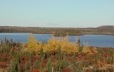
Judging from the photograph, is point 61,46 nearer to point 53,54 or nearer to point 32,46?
point 53,54

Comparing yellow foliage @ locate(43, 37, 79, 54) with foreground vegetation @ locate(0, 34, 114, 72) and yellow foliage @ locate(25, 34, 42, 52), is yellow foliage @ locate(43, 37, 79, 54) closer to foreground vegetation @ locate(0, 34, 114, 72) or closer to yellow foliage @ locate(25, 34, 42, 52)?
foreground vegetation @ locate(0, 34, 114, 72)

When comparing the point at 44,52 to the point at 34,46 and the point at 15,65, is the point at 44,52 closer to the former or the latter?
the point at 34,46

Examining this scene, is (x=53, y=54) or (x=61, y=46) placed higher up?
(x=61, y=46)

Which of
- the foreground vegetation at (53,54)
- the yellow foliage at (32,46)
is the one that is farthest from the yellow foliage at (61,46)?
the yellow foliage at (32,46)

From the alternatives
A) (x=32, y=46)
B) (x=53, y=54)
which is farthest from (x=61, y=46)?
(x=32, y=46)

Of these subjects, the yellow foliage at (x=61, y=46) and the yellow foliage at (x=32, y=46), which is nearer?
the yellow foliage at (x=32, y=46)

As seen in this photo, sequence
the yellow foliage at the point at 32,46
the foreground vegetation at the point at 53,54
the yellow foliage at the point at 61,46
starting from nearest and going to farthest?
the foreground vegetation at the point at 53,54 → the yellow foliage at the point at 32,46 → the yellow foliage at the point at 61,46

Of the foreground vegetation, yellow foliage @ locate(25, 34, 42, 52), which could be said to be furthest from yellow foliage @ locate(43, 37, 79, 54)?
yellow foliage @ locate(25, 34, 42, 52)

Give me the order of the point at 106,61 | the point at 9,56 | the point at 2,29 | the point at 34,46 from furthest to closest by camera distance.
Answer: the point at 2,29 → the point at 34,46 → the point at 9,56 → the point at 106,61

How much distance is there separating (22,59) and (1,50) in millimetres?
3874

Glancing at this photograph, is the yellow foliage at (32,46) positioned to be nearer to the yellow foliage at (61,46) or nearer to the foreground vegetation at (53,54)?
the foreground vegetation at (53,54)

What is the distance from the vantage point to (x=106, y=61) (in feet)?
81.9

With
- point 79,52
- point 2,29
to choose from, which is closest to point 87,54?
point 79,52

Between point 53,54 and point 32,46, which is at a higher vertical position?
point 32,46
